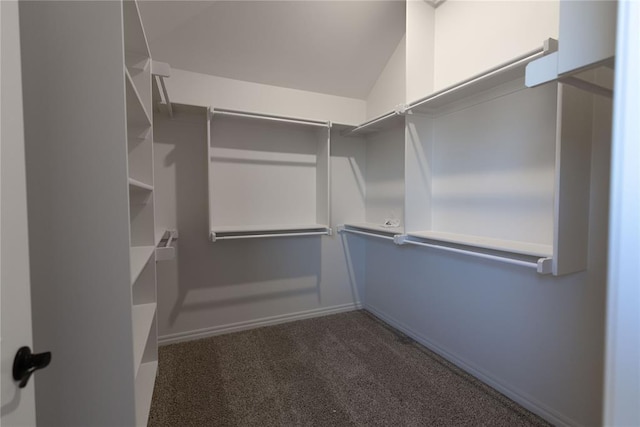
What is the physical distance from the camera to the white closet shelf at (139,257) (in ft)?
3.77

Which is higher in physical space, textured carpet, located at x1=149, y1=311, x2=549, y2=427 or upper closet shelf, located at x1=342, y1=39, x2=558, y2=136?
upper closet shelf, located at x1=342, y1=39, x2=558, y2=136

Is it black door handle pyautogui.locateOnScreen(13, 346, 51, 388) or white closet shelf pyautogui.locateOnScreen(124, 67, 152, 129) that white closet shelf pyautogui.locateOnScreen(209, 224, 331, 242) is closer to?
white closet shelf pyautogui.locateOnScreen(124, 67, 152, 129)

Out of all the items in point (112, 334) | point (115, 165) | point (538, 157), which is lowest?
point (112, 334)

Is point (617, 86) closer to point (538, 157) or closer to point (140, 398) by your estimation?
point (538, 157)

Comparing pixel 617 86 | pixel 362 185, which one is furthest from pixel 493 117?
pixel 617 86

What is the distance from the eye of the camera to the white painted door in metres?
0.56

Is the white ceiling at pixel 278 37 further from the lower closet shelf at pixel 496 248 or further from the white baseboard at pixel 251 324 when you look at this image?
the white baseboard at pixel 251 324

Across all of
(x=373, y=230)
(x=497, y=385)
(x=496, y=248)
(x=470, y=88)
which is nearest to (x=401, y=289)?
(x=373, y=230)

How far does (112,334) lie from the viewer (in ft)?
3.01

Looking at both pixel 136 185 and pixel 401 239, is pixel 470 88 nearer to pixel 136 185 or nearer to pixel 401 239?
Answer: pixel 401 239

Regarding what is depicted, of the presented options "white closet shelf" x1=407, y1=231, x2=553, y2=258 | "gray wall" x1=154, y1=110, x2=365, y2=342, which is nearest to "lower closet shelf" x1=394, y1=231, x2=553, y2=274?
"white closet shelf" x1=407, y1=231, x2=553, y2=258

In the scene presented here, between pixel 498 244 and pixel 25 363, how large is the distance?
6.44 feet

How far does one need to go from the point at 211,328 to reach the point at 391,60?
116 inches

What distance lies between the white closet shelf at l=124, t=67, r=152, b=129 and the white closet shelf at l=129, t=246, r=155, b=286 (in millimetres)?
703
